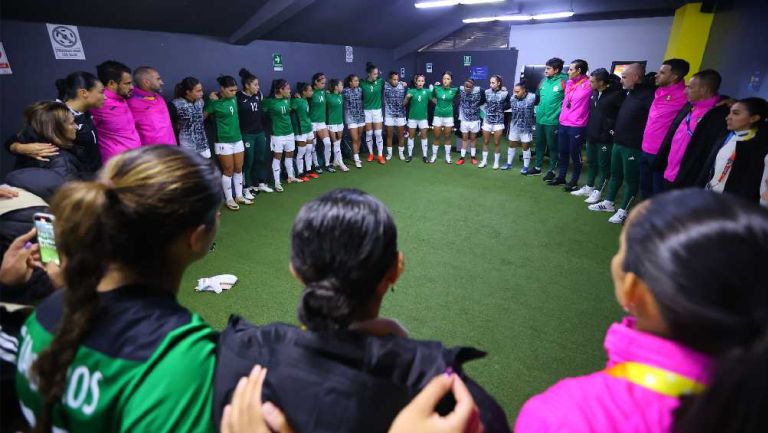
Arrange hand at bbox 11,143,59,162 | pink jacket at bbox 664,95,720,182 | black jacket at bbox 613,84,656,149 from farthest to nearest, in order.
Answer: black jacket at bbox 613,84,656,149 < pink jacket at bbox 664,95,720,182 < hand at bbox 11,143,59,162

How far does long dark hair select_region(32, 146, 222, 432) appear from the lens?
655mm

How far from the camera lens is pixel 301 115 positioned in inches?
222

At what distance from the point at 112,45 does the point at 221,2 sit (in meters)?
1.22

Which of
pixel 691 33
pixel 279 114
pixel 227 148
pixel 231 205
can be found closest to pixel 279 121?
pixel 279 114

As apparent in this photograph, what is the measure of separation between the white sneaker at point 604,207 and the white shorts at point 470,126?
2.55m

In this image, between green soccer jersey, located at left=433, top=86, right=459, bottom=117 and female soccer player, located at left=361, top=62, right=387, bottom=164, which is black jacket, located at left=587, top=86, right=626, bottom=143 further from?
female soccer player, located at left=361, top=62, right=387, bottom=164

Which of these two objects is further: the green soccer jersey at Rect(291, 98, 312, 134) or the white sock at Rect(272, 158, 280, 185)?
the green soccer jersey at Rect(291, 98, 312, 134)

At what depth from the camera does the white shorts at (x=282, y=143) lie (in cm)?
539

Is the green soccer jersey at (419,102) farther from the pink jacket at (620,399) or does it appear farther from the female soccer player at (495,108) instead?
the pink jacket at (620,399)

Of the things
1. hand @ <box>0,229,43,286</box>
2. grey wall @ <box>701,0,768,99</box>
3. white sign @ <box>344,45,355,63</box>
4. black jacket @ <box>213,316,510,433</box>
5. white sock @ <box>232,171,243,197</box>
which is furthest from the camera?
white sign @ <box>344,45,355,63</box>

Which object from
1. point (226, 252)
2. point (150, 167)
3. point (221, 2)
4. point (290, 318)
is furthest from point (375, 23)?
point (150, 167)

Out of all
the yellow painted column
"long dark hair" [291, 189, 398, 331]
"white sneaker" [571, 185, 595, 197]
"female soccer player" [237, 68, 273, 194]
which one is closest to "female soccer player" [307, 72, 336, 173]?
"female soccer player" [237, 68, 273, 194]

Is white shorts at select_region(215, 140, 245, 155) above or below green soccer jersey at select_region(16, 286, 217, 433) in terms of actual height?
below

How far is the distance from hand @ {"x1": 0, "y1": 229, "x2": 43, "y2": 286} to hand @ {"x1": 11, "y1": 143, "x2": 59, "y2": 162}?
1.14 metres
